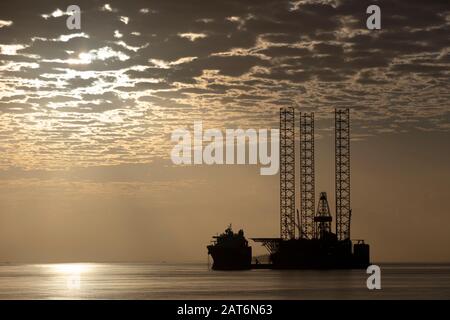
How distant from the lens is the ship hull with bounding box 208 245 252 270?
17750 cm

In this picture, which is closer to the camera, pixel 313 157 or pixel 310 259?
pixel 313 157

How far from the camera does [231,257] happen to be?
17900cm

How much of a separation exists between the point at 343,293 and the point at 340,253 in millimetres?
80755

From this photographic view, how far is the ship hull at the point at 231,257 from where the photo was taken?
177500mm
